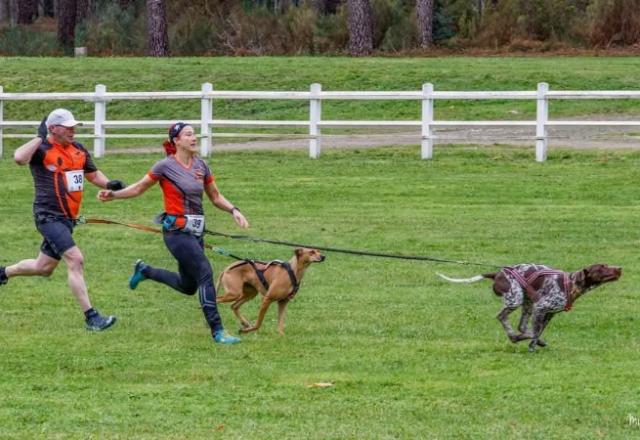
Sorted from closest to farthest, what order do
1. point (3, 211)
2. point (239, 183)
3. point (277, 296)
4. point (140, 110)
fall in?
point (277, 296) < point (3, 211) < point (239, 183) < point (140, 110)

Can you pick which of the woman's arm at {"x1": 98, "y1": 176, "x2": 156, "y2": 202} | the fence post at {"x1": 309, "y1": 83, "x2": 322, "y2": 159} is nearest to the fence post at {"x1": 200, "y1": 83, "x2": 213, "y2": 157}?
the fence post at {"x1": 309, "y1": 83, "x2": 322, "y2": 159}

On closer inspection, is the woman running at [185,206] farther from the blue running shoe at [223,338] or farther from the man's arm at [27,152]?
the man's arm at [27,152]

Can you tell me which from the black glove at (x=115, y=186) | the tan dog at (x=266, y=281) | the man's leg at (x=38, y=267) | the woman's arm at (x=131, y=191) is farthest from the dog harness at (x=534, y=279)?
the man's leg at (x=38, y=267)

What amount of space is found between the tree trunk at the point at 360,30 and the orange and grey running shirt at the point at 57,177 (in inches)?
1269

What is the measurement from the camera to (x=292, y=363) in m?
10.8

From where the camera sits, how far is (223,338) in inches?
457

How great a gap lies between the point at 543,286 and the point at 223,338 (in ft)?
7.95

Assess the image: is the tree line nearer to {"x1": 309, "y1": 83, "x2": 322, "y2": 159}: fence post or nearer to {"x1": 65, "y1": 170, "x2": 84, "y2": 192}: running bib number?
{"x1": 309, "y1": 83, "x2": 322, "y2": 159}: fence post

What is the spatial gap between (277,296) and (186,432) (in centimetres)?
317

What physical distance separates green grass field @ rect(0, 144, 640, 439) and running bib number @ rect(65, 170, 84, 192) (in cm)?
115

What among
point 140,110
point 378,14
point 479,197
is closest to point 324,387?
point 479,197

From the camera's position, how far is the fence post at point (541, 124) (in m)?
24.5

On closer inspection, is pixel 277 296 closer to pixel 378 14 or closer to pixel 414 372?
pixel 414 372

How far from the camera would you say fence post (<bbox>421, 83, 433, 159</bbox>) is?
83.0 feet
